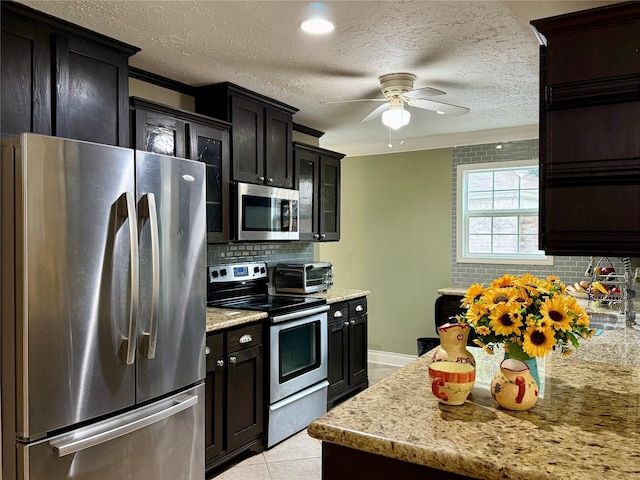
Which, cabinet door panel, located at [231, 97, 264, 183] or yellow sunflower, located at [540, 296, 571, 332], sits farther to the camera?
cabinet door panel, located at [231, 97, 264, 183]

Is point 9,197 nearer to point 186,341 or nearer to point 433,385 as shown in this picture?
point 186,341

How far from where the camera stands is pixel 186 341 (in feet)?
A: 7.99

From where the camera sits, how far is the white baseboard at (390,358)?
5.59 m

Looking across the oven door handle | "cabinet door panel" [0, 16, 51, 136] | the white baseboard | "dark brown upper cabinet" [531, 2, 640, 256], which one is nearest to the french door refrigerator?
"cabinet door panel" [0, 16, 51, 136]

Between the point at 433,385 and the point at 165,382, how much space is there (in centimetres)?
136

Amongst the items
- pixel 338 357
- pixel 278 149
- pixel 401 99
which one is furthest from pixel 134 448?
pixel 401 99

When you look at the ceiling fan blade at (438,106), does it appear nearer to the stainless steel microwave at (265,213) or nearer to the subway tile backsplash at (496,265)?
the stainless steel microwave at (265,213)

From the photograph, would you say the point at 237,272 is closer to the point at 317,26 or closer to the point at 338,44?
the point at 338,44

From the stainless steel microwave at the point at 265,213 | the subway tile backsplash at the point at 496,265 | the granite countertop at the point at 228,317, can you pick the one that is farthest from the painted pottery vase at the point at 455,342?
the subway tile backsplash at the point at 496,265

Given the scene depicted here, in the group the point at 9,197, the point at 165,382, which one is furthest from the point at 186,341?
the point at 9,197

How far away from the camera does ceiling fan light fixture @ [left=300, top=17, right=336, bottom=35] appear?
234 cm

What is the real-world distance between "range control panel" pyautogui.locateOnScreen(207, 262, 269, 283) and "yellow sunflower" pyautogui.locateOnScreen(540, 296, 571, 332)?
2582 millimetres

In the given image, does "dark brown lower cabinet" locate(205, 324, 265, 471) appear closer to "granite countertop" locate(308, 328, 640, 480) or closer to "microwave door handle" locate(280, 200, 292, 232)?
"microwave door handle" locate(280, 200, 292, 232)

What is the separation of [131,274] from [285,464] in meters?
1.76
